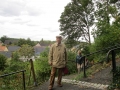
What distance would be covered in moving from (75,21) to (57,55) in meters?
31.3

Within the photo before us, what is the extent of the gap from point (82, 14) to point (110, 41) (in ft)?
79.4

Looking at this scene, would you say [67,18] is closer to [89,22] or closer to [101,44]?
[89,22]

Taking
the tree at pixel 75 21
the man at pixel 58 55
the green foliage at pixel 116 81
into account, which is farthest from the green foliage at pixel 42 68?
the tree at pixel 75 21

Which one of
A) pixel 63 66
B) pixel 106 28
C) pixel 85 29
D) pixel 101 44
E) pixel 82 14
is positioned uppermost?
pixel 82 14

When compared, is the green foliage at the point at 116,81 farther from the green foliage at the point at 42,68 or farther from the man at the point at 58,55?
the green foliage at the point at 42,68

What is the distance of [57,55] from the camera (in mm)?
6754

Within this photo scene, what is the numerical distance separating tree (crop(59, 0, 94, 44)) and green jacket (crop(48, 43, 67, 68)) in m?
30.4

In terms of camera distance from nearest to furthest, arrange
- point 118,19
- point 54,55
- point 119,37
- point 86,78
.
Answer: point 54,55 → point 86,78 → point 119,37 → point 118,19

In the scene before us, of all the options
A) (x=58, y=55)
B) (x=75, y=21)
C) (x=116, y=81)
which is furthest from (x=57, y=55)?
→ (x=75, y=21)

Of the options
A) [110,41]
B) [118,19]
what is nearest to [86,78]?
[110,41]

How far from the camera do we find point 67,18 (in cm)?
3750

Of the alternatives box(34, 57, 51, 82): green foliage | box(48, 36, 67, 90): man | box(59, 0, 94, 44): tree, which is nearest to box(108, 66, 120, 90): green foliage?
box(48, 36, 67, 90): man

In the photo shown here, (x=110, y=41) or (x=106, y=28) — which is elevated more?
(x=106, y=28)

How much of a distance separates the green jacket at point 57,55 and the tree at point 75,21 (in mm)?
30422
